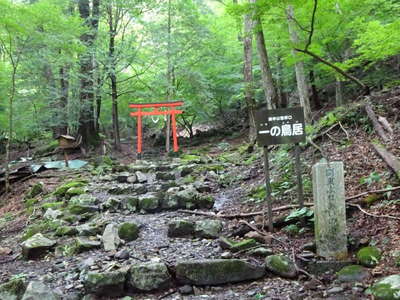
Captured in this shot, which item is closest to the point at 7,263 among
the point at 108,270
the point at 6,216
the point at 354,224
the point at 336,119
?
the point at 108,270

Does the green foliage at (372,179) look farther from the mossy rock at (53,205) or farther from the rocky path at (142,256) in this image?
the mossy rock at (53,205)

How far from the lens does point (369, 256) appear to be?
2.89 meters

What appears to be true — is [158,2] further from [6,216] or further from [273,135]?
[273,135]

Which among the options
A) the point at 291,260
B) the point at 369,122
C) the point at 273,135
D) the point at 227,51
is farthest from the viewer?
the point at 227,51

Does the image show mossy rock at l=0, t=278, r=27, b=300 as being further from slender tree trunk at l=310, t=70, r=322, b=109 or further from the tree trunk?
the tree trunk

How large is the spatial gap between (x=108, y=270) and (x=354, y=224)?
2637 millimetres

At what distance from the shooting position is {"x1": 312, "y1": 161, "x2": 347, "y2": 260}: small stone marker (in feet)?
10.2

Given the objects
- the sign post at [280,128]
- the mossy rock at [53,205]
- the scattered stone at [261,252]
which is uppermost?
the sign post at [280,128]

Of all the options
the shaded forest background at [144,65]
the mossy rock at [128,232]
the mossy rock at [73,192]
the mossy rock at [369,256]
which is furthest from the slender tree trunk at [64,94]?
the mossy rock at [369,256]

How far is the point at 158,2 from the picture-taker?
1536 centimetres

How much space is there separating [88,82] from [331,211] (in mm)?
12632

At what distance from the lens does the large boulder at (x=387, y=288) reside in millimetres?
2267

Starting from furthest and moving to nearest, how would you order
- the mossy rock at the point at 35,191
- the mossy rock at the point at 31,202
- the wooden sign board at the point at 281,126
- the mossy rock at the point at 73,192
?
the mossy rock at the point at 35,191, the mossy rock at the point at 31,202, the mossy rock at the point at 73,192, the wooden sign board at the point at 281,126

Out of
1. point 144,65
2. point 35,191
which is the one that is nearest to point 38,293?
point 35,191
